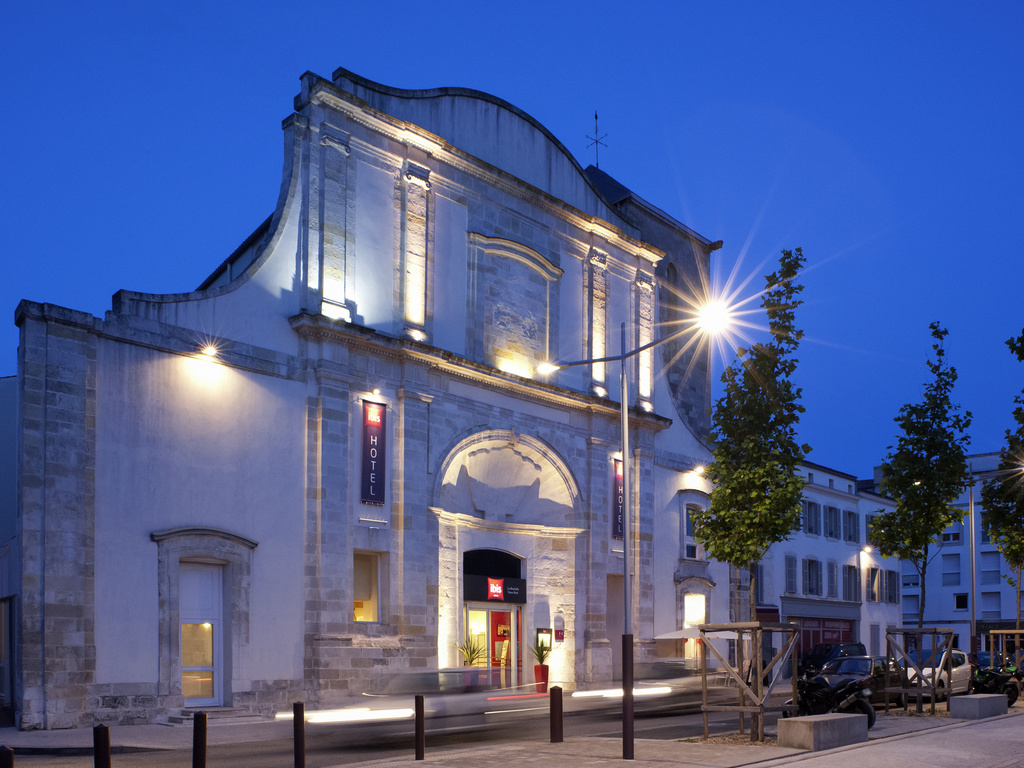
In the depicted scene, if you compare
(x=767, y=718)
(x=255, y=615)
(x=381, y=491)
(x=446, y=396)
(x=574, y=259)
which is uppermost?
(x=574, y=259)

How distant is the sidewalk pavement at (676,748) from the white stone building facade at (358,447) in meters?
2.53

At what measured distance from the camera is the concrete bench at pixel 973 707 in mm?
21516

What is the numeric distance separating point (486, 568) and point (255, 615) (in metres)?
9.23

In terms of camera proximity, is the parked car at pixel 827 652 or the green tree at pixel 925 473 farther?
the parked car at pixel 827 652

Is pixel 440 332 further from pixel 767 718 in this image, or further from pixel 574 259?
pixel 767 718

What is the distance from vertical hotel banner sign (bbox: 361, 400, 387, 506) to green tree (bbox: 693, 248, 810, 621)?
30.0 ft

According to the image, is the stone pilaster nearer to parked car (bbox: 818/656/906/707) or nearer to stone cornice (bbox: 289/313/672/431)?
stone cornice (bbox: 289/313/672/431)

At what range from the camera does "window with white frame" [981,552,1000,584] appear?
73.6 metres

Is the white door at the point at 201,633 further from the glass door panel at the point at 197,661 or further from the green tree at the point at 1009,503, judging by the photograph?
the green tree at the point at 1009,503

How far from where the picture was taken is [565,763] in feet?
46.7

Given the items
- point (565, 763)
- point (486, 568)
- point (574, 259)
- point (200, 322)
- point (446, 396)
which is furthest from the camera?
point (574, 259)

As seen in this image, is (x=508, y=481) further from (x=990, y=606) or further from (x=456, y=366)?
(x=990, y=606)

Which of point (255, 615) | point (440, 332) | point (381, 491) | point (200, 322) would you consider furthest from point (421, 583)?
point (200, 322)

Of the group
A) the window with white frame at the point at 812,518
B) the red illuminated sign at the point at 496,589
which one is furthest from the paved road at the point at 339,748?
the window with white frame at the point at 812,518
